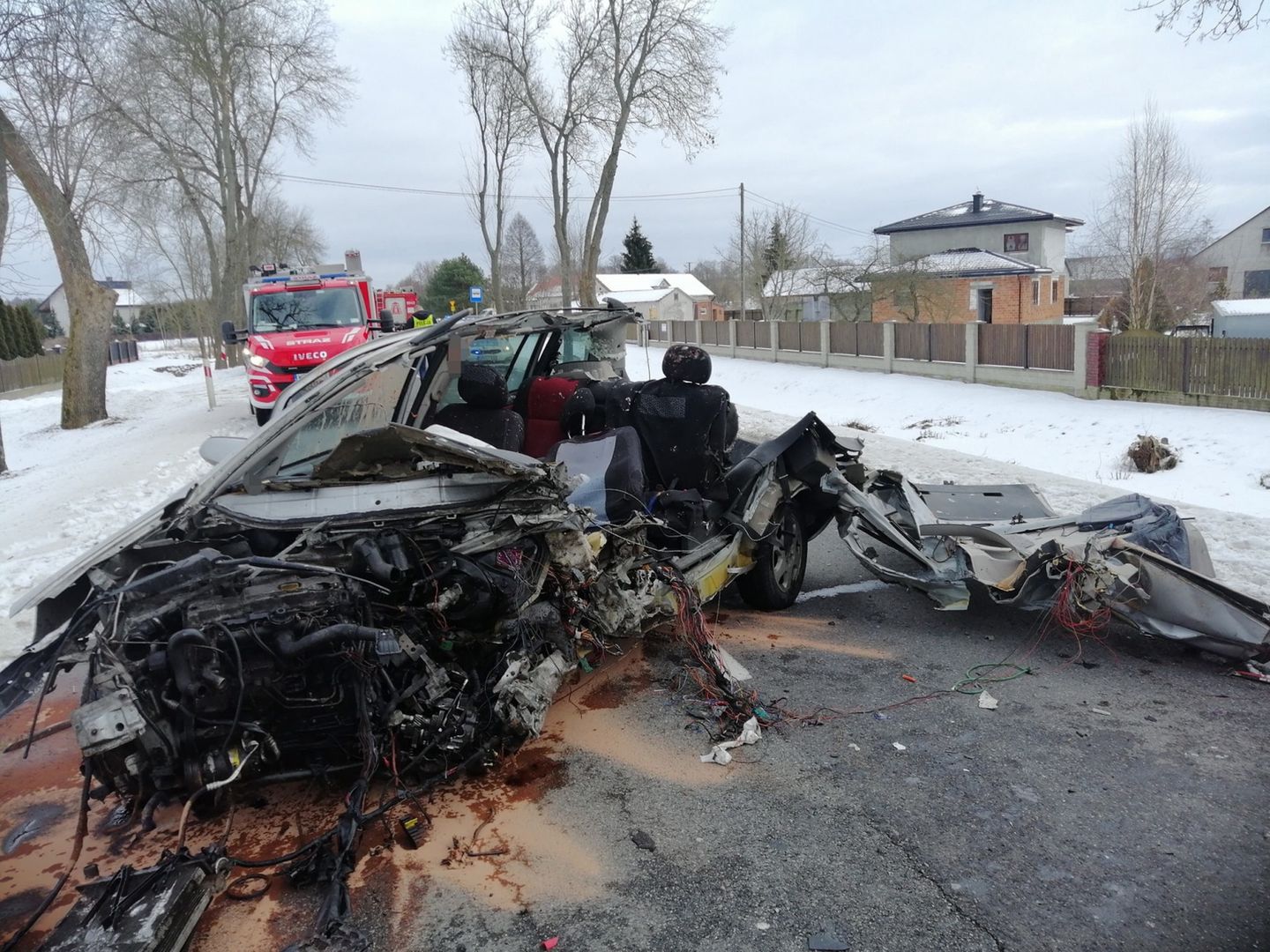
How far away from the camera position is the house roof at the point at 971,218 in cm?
4272

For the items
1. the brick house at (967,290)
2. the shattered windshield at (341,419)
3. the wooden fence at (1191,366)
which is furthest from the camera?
the brick house at (967,290)

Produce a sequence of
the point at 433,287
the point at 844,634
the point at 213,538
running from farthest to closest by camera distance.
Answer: the point at 433,287
the point at 844,634
the point at 213,538

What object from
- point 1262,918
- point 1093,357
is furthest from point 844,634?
point 1093,357

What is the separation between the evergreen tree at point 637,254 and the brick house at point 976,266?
1390 inches

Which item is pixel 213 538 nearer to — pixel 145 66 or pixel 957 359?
pixel 957 359

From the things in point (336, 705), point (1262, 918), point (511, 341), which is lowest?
point (1262, 918)

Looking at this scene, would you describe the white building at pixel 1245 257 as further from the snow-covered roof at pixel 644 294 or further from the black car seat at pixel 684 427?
the black car seat at pixel 684 427

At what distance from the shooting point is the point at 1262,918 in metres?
2.88

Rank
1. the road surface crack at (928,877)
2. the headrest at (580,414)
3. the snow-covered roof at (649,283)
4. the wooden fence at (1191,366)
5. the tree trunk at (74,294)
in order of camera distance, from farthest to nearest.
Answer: the snow-covered roof at (649,283), the tree trunk at (74,294), the wooden fence at (1191,366), the headrest at (580,414), the road surface crack at (928,877)

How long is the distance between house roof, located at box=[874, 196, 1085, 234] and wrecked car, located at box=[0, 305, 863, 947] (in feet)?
141

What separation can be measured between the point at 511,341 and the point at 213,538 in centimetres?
301

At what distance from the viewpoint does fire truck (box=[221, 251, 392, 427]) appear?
14.0m

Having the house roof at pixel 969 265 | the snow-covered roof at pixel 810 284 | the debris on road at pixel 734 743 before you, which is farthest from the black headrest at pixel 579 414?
the house roof at pixel 969 265

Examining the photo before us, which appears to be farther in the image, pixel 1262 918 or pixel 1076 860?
pixel 1076 860
